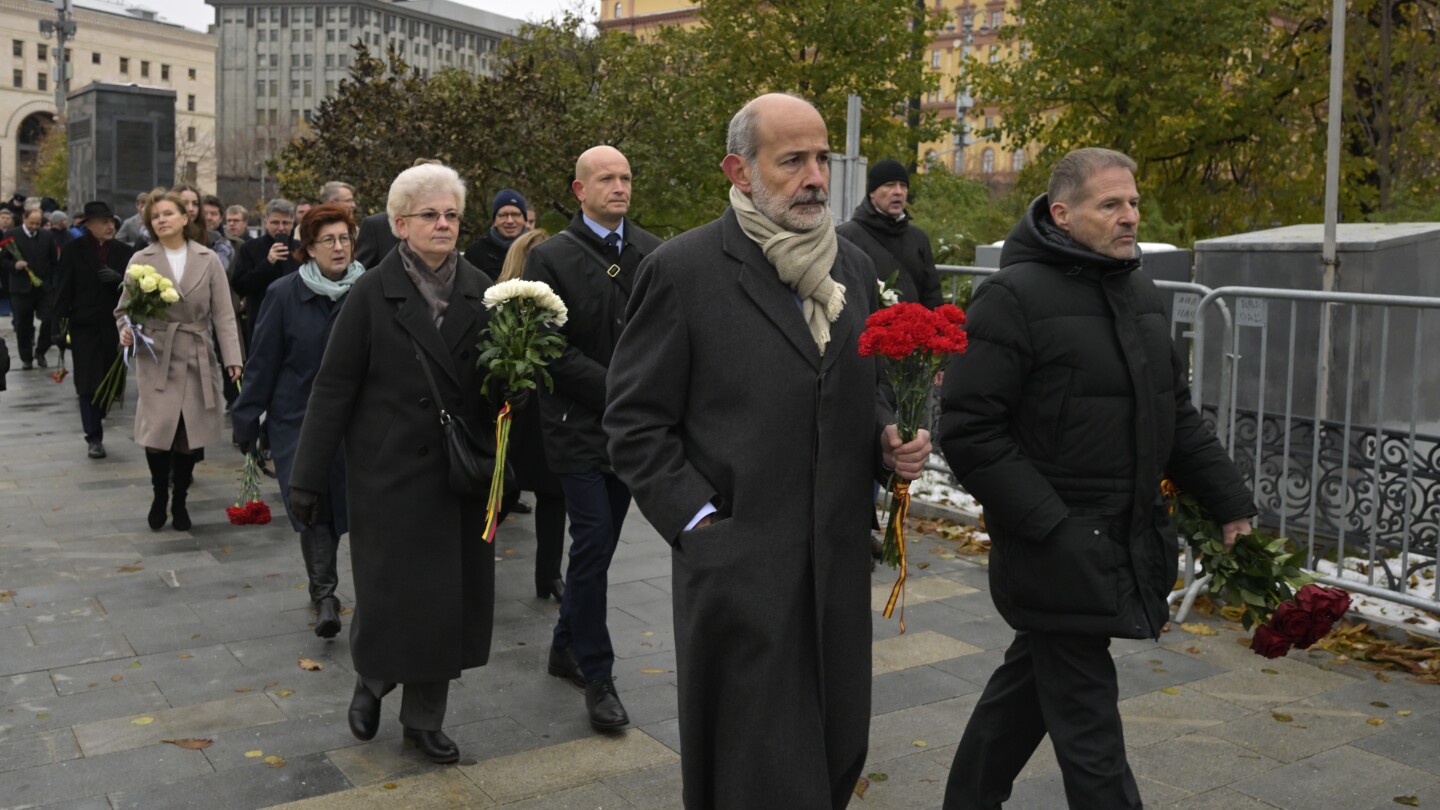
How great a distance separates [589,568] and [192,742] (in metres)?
1.61

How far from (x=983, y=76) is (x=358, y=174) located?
12.3m

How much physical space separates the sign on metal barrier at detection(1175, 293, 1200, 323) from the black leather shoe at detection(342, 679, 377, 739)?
16.6 ft

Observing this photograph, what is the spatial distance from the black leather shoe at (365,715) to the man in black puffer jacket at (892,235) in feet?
12.9

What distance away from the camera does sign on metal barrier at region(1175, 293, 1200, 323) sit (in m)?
8.25

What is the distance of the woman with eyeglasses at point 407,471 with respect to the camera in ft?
17.4

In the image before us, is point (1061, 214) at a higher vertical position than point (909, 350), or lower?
higher

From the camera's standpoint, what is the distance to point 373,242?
32.2 ft

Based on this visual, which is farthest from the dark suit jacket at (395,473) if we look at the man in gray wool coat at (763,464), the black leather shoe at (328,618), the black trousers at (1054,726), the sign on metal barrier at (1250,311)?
the sign on metal barrier at (1250,311)

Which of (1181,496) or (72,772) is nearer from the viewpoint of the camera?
(1181,496)

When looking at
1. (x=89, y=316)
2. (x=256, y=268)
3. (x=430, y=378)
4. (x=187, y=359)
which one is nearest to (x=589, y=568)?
(x=430, y=378)

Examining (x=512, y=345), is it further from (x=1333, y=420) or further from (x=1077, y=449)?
(x=1333, y=420)

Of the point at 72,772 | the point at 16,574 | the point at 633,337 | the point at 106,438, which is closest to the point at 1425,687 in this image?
the point at 633,337

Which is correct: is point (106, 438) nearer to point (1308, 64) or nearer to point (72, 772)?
point (72, 772)

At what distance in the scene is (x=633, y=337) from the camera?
3.71 metres
